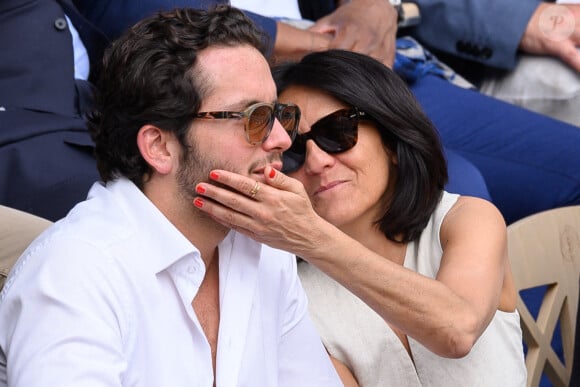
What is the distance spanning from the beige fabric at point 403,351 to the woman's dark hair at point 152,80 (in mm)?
714

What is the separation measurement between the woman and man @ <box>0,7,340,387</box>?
25cm

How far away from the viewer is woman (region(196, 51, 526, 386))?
7.80ft

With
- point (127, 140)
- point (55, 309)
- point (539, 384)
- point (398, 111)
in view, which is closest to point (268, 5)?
point (398, 111)

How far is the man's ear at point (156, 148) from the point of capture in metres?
1.98

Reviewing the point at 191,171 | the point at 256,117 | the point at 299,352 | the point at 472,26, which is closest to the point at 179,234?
the point at 191,171

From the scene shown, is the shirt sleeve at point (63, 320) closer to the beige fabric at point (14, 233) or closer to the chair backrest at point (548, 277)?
the beige fabric at point (14, 233)

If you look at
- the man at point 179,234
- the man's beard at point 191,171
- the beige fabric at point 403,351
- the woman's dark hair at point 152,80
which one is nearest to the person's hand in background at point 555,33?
the beige fabric at point 403,351

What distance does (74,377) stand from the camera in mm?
1558

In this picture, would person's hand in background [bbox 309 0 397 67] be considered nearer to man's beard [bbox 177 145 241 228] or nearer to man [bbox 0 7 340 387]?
man [bbox 0 7 340 387]

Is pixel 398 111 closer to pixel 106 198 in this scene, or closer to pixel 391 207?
pixel 391 207

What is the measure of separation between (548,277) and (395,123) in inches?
29.1

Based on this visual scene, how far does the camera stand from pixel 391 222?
2531mm

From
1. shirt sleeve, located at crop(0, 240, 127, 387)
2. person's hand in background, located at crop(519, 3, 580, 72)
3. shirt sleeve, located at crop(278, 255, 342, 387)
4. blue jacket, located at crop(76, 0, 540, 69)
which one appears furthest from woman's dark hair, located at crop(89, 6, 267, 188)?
person's hand in background, located at crop(519, 3, 580, 72)

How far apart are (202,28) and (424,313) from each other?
0.76m
